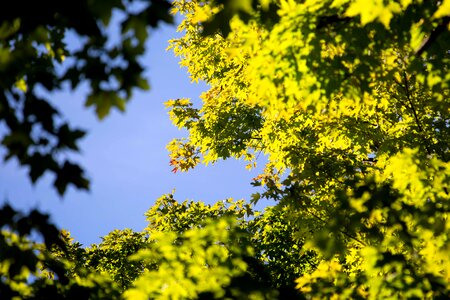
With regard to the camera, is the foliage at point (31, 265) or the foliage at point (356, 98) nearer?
the foliage at point (31, 265)

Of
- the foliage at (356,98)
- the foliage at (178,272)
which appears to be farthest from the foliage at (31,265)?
the foliage at (356,98)

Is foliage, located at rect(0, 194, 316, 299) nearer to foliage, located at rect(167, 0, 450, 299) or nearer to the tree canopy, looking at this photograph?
the tree canopy

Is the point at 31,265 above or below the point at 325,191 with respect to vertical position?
below

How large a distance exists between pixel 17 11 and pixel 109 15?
56cm

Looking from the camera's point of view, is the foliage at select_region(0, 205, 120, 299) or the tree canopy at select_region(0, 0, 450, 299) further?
the tree canopy at select_region(0, 0, 450, 299)

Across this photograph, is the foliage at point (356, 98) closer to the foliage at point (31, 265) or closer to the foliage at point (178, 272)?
the foliage at point (178, 272)

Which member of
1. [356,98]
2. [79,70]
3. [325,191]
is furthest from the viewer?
[325,191]

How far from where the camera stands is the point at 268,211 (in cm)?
922

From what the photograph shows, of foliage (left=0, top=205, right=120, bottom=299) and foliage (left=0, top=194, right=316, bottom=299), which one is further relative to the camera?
foliage (left=0, top=194, right=316, bottom=299)

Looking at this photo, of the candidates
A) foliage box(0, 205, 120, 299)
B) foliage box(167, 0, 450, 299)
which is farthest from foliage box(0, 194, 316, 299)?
foliage box(167, 0, 450, 299)

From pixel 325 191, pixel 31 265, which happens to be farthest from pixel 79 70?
pixel 325 191

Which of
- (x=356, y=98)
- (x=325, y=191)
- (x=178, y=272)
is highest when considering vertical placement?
(x=325, y=191)

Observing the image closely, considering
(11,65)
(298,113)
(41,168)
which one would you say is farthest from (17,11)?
(298,113)

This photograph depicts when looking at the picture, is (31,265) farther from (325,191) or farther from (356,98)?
(325,191)
